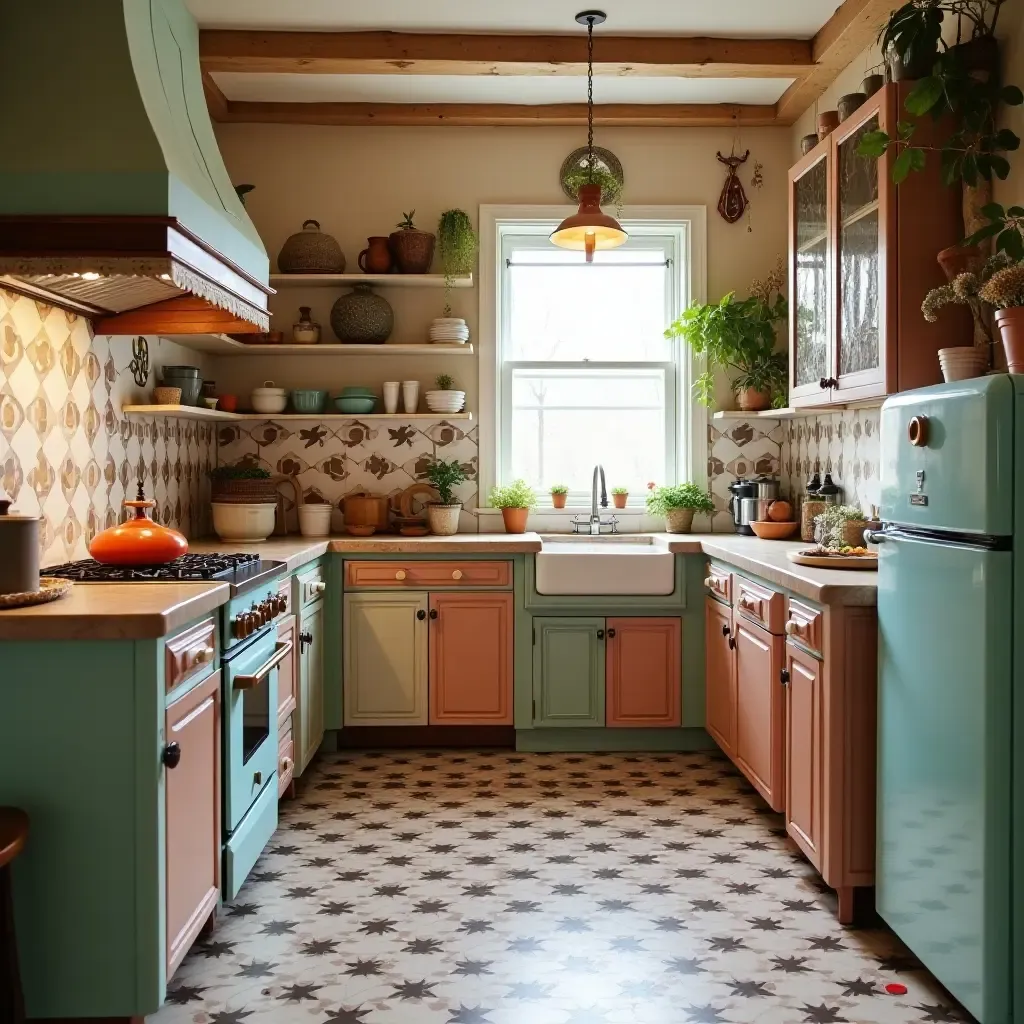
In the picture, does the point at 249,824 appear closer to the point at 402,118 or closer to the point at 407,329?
the point at 407,329

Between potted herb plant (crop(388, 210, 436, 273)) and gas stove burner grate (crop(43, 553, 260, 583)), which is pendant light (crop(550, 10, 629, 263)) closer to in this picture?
potted herb plant (crop(388, 210, 436, 273))

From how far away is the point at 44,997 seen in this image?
2.05 m

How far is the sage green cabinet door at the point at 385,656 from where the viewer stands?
4.33 metres

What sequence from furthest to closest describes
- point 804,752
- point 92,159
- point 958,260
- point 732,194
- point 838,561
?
point 732,194
point 838,561
point 804,752
point 958,260
point 92,159

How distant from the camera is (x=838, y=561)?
306 centimetres

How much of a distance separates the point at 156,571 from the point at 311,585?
1.28 m

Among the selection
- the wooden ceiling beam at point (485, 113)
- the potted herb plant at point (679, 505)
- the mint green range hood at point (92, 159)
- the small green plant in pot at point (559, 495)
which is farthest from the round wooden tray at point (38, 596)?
the wooden ceiling beam at point (485, 113)

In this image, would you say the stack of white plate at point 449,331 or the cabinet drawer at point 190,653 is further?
the stack of white plate at point 449,331

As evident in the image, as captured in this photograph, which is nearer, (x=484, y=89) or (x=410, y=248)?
(x=484, y=89)

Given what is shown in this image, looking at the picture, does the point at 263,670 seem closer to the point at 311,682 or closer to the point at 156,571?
the point at 156,571

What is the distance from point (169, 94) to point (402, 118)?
198 centimetres

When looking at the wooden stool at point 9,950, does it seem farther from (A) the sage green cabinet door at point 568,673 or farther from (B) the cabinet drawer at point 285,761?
(A) the sage green cabinet door at point 568,673

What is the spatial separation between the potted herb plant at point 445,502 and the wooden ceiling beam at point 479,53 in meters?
1.71

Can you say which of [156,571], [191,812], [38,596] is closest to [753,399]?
[156,571]
